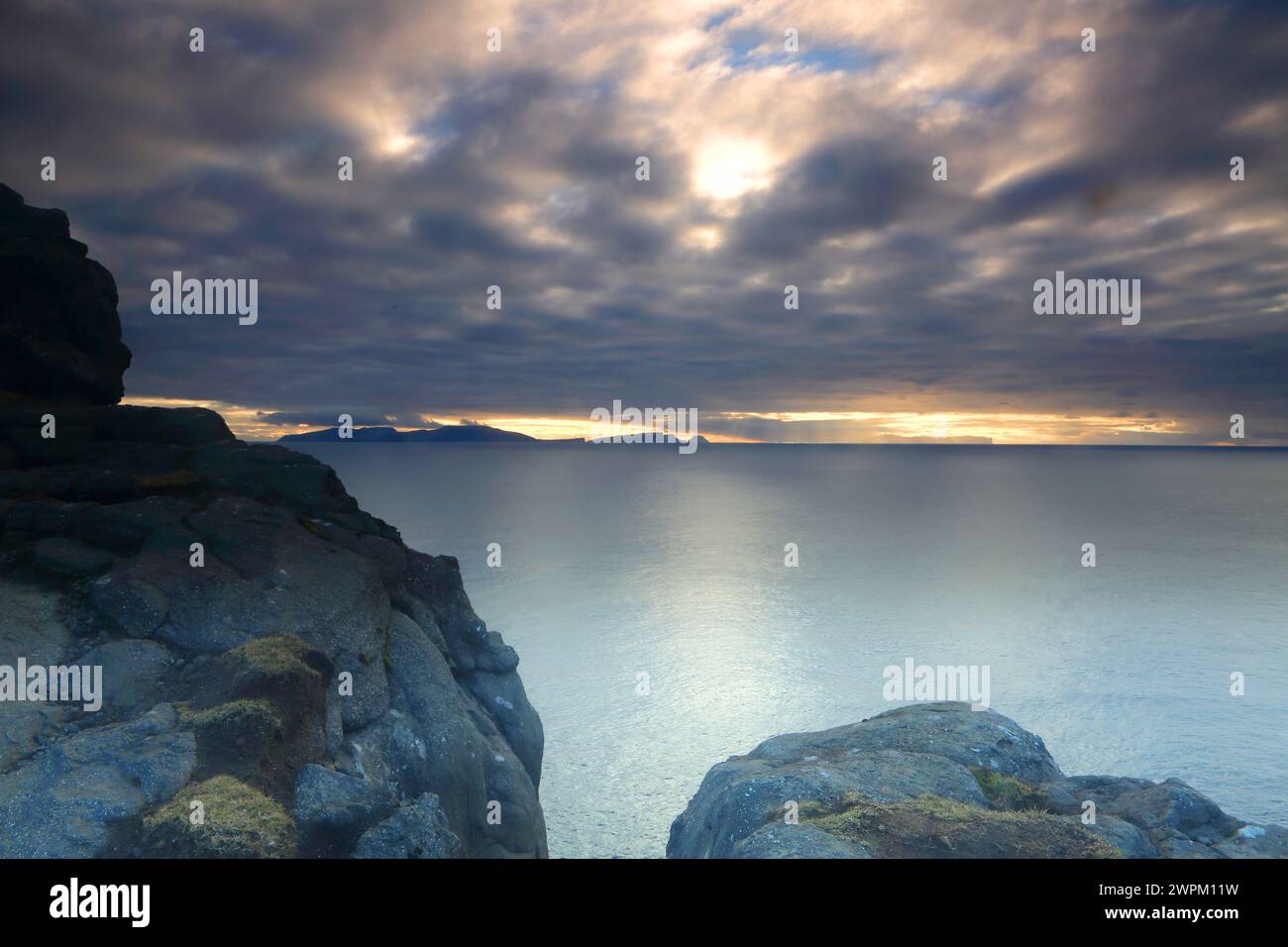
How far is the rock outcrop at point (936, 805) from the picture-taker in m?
13.8

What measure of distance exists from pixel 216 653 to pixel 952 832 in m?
19.3

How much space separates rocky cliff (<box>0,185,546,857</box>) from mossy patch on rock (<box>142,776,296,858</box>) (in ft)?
0.15

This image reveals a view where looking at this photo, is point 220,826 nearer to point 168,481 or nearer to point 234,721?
point 234,721

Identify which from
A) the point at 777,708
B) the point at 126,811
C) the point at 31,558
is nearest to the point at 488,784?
the point at 126,811

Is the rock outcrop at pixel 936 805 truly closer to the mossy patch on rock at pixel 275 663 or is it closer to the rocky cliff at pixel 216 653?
the rocky cliff at pixel 216 653

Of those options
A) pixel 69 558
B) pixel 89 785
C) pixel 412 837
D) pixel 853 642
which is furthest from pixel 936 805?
pixel 853 642

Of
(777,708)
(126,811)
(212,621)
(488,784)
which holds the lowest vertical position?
(777,708)

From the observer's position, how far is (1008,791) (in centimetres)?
1842

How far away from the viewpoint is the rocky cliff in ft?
44.9

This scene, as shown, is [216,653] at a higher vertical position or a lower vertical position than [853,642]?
higher
